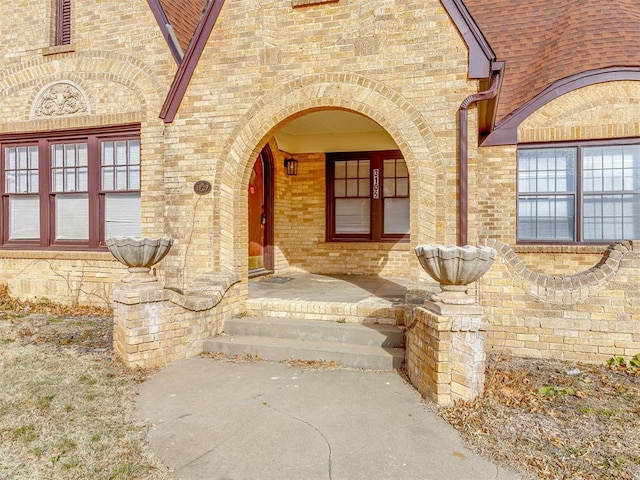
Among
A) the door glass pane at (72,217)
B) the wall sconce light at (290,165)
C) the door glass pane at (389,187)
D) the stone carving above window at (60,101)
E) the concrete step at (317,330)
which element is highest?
the stone carving above window at (60,101)

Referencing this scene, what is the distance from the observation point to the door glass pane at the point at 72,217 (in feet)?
29.2

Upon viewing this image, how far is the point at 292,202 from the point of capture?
10672mm

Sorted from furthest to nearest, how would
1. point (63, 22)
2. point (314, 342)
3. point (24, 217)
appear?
point (24, 217) → point (63, 22) → point (314, 342)

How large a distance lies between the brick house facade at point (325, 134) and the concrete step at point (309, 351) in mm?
443

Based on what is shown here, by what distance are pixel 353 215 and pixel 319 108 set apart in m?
4.19

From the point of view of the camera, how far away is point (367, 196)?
34.1 feet

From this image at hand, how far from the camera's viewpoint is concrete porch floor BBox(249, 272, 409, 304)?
22.9 feet

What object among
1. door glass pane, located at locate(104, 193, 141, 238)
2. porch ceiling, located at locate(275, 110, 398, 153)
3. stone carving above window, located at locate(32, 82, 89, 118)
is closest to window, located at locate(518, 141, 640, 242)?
porch ceiling, located at locate(275, 110, 398, 153)

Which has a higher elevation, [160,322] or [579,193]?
[579,193]

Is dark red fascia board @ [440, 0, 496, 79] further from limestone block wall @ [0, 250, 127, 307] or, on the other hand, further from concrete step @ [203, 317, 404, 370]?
limestone block wall @ [0, 250, 127, 307]

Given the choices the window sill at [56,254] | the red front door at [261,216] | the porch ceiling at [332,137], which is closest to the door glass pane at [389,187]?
the porch ceiling at [332,137]

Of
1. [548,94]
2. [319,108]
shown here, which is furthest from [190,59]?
[548,94]

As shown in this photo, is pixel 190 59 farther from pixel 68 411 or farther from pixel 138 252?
pixel 68 411

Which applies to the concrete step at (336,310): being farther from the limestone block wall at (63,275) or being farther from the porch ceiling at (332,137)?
the porch ceiling at (332,137)
